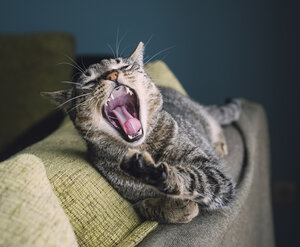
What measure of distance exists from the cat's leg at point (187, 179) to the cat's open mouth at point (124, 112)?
0.16 metres

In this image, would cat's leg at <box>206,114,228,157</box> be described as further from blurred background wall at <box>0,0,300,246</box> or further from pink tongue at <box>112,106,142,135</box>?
blurred background wall at <box>0,0,300,246</box>

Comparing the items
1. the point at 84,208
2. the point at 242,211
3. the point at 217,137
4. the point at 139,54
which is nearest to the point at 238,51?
the point at 217,137

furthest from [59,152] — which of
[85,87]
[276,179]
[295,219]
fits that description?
[295,219]

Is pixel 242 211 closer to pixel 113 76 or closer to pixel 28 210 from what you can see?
pixel 113 76

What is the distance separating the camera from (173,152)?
0.98 meters

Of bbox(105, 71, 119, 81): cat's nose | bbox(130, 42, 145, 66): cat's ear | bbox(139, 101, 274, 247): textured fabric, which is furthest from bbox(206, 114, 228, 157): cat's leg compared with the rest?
bbox(105, 71, 119, 81): cat's nose

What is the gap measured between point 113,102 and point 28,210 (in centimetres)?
52

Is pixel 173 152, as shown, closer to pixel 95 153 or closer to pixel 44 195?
pixel 95 153

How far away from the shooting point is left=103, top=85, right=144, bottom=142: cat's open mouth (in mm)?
926

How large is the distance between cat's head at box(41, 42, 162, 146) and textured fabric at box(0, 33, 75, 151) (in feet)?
4.29

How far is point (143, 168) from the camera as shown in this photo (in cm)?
69

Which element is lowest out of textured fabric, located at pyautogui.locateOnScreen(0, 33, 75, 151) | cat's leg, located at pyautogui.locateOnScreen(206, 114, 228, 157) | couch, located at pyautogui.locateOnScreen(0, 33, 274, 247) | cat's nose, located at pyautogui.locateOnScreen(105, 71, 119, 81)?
textured fabric, located at pyautogui.locateOnScreen(0, 33, 75, 151)

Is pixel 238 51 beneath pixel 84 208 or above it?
above

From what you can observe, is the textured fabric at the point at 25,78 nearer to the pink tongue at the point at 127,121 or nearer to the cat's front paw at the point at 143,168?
the pink tongue at the point at 127,121
